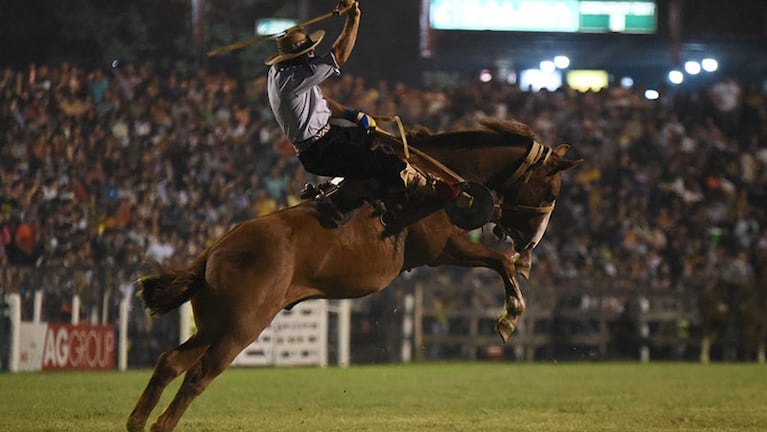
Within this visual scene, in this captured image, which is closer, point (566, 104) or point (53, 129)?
point (53, 129)

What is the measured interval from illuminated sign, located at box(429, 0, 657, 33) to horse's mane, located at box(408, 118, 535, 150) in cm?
1949

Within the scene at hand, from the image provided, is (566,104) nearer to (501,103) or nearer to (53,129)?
(501,103)

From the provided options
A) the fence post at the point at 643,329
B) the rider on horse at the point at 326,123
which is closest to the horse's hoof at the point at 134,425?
the rider on horse at the point at 326,123

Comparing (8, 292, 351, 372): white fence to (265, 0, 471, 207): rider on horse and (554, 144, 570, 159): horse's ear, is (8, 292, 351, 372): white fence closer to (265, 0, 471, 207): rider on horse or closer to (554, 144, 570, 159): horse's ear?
(265, 0, 471, 207): rider on horse

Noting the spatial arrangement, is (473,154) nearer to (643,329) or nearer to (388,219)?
(388,219)

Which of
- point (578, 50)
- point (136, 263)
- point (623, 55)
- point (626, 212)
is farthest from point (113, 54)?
point (623, 55)

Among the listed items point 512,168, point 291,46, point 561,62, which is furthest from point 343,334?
point 561,62

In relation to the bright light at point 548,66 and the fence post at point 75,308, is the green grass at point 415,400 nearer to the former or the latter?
the fence post at point 75,308

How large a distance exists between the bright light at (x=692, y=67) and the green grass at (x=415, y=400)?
660 inches

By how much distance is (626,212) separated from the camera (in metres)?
21.2

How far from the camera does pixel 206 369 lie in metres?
6.75

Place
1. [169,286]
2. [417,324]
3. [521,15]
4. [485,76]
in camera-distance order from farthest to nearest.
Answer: [521,15] < [485,76] < [417,324] < [169,286]

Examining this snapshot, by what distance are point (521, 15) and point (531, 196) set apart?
19.9m

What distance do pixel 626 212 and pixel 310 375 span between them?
28.4 ft
